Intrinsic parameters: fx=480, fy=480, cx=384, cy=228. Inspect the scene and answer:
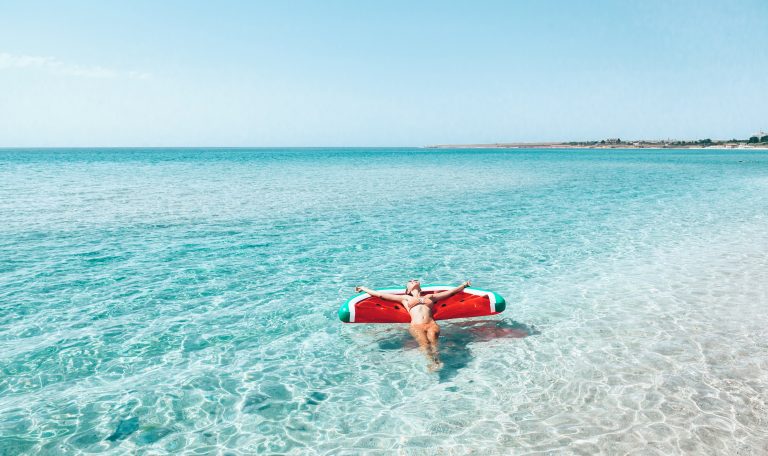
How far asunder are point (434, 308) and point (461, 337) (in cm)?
72

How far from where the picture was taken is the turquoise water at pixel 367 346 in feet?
19.8

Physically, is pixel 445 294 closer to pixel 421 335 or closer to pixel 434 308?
pixel 434 308

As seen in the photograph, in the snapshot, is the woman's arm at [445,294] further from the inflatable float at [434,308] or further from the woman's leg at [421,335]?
→ the woman's leg at [421,335]

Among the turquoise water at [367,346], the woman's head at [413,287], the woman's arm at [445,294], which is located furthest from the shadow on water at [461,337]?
the woman's head at [413,287]

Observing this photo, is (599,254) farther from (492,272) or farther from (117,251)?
(117,251)

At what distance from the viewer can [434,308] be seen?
8992mm

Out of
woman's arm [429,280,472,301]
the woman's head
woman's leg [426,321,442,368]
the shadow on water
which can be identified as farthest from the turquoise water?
the woman's head

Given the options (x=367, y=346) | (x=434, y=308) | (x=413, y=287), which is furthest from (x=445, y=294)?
(x=367, y=346)

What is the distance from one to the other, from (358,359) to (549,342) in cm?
346

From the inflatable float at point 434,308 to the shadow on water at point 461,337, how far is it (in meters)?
0.26

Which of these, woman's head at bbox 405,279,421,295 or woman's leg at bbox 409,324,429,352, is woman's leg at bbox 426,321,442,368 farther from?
woman's head at bbox 405,279,421,295

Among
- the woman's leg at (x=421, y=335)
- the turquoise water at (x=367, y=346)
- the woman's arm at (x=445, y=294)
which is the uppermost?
the woman's arm at (x=445, y=294)

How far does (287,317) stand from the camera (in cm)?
985

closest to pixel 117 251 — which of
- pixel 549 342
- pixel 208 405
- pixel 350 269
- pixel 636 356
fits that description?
pixel 350 269
